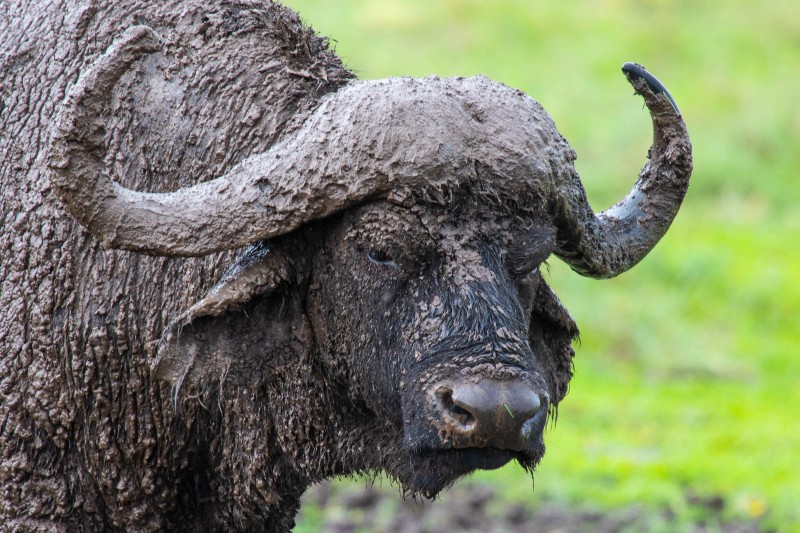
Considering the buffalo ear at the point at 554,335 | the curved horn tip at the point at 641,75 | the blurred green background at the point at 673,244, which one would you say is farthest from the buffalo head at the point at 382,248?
the blurred green background at the point at 673,244

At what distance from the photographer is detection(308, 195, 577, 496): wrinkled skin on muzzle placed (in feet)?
13.0

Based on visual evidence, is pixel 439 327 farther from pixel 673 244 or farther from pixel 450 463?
pixel 673 244

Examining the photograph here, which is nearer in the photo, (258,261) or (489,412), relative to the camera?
(489,412)

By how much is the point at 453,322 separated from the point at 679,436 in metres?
6.51

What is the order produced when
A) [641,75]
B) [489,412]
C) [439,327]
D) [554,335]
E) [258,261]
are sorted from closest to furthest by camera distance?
1. [489,412]
2. [439,327]
3. [258,261]
4. [641,75]
5. [554,335]

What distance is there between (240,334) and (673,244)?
385 inches

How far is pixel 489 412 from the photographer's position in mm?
3885

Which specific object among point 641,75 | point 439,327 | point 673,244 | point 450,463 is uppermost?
point 673,244

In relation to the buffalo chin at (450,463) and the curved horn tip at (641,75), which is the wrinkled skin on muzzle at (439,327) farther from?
the curved horn tip at (641,75)

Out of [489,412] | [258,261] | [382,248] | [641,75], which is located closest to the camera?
[489,412]

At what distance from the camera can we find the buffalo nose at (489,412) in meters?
3.89

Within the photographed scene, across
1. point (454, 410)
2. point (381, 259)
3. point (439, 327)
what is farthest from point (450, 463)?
point (381, 259)

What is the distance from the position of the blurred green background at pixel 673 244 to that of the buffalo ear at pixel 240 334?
127cm

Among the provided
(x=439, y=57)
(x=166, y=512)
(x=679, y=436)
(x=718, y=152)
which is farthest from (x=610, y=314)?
(x=166, y=512)
